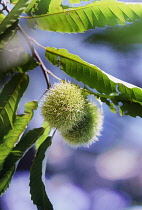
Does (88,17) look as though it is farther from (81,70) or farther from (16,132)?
(16,132)

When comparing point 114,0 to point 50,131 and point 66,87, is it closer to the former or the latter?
point 66,87

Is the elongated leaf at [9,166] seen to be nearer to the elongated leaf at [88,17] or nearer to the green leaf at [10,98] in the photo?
the green leaf at [10,98]

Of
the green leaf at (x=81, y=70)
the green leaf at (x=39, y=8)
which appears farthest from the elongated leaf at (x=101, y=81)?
the green leaf at (x=39, y=8)

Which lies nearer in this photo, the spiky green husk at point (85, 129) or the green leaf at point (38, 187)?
the green leaf at point (38, 187)

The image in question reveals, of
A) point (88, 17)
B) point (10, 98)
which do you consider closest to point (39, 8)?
point (88, 17)

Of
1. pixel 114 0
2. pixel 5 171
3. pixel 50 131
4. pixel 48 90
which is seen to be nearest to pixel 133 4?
pixel 114 0

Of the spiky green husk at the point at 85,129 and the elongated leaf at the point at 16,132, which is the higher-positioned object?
the elongated leaf at the point at 16,132
